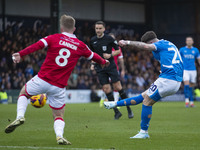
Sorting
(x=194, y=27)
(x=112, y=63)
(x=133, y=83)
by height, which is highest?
(x=194, y=27)

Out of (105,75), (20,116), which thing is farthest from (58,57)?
(105,75)

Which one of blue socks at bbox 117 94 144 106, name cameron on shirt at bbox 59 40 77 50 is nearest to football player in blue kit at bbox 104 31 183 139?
blue socks at bbox 117 94 144 106

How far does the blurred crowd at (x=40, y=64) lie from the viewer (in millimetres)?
24188

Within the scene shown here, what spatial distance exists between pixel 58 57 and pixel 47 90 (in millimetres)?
558

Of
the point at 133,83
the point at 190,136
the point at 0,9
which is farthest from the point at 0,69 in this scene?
the point at 190,136

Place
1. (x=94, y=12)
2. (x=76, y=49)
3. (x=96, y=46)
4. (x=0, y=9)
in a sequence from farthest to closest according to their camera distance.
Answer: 1. (x=94, y=12)
2. (x=0, y=9)
3. (x=96, y=46)
4. (x=76, y=49)

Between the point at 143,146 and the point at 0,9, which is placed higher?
the point at 0,9

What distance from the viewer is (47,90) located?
7113mm

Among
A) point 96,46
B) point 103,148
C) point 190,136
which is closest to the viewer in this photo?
point 103,148

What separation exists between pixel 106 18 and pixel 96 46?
21654 millimetres

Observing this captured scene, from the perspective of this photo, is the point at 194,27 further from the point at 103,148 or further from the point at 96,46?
the point at 103,148

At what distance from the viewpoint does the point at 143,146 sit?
7000 mm

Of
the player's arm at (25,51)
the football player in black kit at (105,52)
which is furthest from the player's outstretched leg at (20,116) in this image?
the football player in black kit at (105,52)

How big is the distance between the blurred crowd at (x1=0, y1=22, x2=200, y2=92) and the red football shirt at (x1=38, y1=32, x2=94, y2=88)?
1453 centimetres
